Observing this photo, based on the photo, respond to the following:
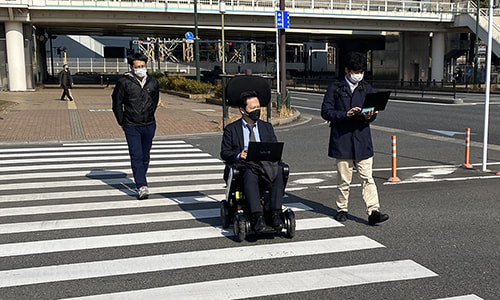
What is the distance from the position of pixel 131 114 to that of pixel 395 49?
53.6 metres

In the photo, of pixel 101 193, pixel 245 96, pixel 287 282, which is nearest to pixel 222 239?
pixel 287 282

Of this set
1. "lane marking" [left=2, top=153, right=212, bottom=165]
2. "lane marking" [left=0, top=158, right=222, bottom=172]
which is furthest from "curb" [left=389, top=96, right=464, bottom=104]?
"lane marking" [left=0, top=158, right=222, bottom=172]

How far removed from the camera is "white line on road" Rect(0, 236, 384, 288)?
15.8 ft

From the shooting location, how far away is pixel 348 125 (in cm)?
632

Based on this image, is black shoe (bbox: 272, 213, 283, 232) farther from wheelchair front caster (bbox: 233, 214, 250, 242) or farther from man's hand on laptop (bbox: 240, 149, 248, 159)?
man's hand on laptop (bbox: 240, 149, 248, 159)

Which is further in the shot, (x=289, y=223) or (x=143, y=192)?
(x=143, y=192)

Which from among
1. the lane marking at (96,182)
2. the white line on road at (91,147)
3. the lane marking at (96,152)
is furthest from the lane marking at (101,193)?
the white line on road at (91,147)

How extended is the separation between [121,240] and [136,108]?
243 cm

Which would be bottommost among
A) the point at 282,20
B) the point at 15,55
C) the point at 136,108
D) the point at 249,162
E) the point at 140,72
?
the point at 249,162

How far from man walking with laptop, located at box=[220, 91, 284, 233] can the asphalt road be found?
0.35 meters

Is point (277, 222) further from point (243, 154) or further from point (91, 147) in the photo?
point (91, 147)

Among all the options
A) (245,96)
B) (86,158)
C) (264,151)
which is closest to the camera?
(264,151)

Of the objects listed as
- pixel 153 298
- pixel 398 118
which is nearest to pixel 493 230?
Result: pixel 153 298

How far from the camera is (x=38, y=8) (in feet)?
120
